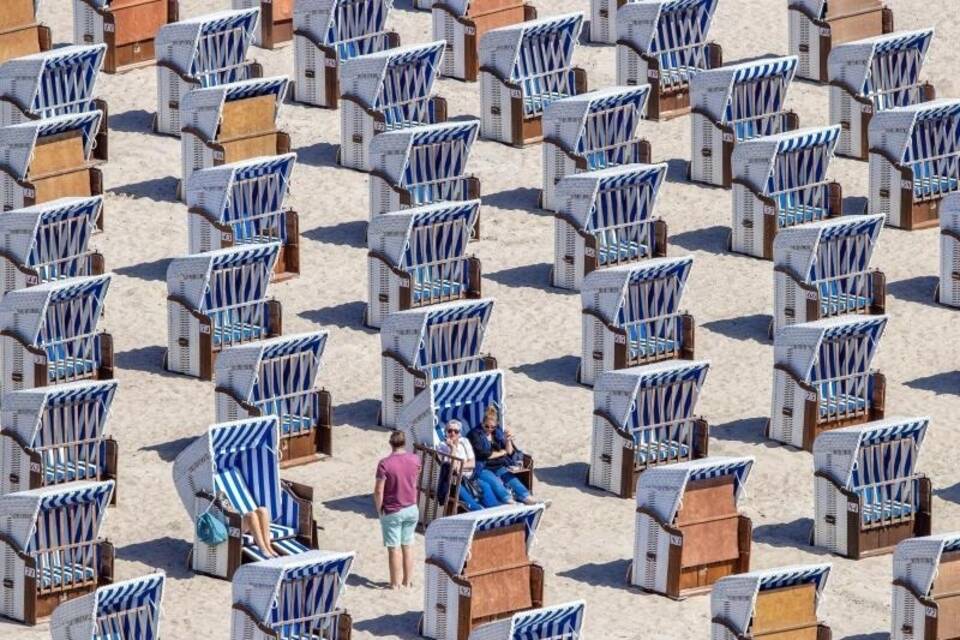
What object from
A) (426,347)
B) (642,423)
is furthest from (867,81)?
(642,423)

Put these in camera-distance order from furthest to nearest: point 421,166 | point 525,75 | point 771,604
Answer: point 525,75
point 421,166
point 771,604

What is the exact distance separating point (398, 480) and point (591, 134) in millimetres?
10021

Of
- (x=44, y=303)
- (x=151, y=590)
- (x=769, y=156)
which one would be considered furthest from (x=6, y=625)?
(x=769, y=156)

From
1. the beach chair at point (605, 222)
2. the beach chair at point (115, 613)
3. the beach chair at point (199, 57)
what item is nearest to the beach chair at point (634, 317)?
the beach chair at point (605, 222)

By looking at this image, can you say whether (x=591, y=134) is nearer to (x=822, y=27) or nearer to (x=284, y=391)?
(x=822, y=27)

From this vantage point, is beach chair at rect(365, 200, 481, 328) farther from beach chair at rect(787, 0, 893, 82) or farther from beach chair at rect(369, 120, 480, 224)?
beach chair at rect(787, 0, 893, 82)

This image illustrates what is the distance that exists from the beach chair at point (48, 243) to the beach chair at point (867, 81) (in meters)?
10.5

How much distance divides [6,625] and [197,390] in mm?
5904

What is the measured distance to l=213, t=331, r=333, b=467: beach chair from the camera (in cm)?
4116

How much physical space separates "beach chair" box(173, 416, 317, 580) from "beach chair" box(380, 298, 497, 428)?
264 centimetres

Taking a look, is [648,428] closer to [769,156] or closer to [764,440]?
[764,440]

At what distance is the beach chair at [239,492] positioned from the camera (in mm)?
38438

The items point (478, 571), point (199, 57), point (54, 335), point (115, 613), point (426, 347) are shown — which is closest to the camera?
point (115, 613)

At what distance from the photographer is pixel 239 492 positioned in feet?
129
